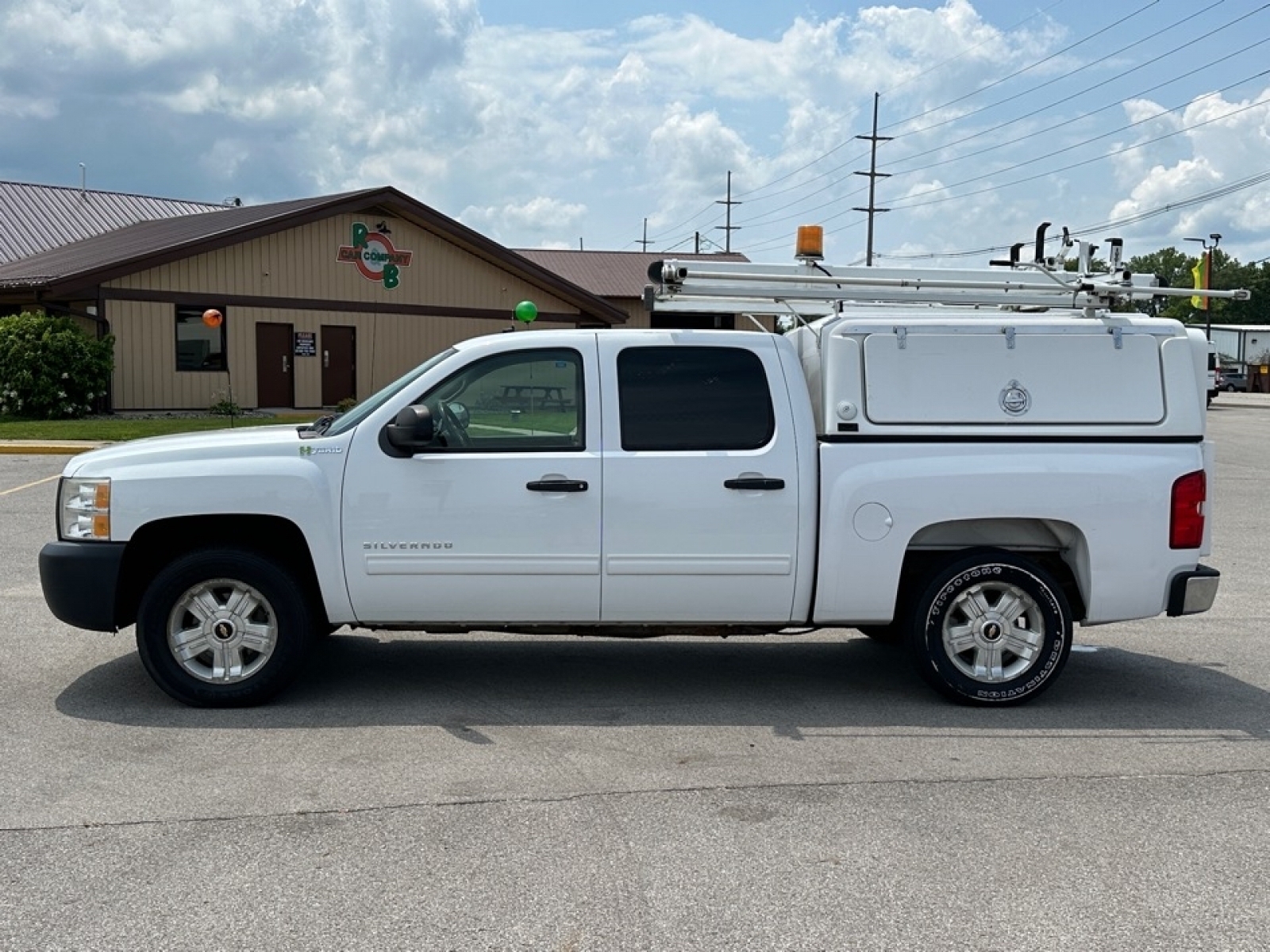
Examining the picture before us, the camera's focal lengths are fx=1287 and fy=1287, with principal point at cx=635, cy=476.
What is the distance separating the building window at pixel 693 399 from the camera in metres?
6.25

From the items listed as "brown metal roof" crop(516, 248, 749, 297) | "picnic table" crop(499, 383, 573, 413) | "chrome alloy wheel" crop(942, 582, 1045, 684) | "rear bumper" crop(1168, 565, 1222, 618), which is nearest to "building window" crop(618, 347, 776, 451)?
"picnic table" crop(499, 383, 573, 413)

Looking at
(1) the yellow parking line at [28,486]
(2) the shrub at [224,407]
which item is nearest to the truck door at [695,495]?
(1) the yellow parking line at [28,486]

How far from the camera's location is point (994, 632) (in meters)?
6.45

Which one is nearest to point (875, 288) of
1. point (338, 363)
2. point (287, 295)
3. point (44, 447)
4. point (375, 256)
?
point (44, 447)

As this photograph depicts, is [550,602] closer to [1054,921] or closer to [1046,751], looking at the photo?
[1046,751]

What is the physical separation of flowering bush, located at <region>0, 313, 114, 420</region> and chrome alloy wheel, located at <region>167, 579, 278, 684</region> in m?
21.5

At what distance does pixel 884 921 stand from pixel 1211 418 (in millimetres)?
37481

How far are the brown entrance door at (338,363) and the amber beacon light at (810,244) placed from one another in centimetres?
2623

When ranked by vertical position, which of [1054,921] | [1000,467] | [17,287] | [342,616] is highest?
[17,287]

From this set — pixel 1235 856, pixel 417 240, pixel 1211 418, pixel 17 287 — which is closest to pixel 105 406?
pixel 17 287

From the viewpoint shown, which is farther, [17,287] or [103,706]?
[17,287]

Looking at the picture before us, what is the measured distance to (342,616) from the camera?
6.23m

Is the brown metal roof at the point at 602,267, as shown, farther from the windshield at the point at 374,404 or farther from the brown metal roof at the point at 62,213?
the windshield at the point at 374,404

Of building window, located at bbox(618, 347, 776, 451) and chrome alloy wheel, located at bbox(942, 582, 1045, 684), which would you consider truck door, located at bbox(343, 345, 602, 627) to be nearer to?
building window, located at bbox(618, 347, 776, 451)
